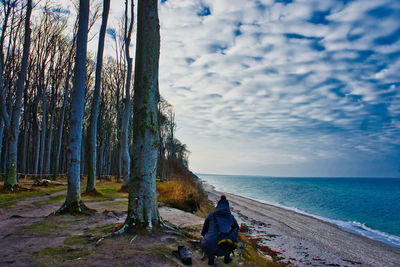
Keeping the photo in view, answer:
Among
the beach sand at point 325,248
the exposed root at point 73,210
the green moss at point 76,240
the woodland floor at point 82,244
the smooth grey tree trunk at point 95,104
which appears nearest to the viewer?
the woodland floor at point 82,244

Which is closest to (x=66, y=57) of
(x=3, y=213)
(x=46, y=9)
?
(x=46, y=9)

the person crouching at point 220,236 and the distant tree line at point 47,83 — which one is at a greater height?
the distant tree line at point 47,83

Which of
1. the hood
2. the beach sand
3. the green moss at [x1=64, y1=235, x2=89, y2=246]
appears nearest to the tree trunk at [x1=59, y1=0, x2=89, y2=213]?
the green moss at [x1=64, y1=235, x2=89, y2=246]

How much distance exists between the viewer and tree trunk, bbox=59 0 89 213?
857cm

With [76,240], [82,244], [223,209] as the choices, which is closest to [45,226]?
[76,240]

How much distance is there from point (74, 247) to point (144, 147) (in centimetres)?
257

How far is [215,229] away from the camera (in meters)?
4.82

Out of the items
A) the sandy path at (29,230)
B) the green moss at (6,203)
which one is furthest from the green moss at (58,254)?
the green moss at (6,203)

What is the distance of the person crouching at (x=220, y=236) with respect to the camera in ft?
15.3

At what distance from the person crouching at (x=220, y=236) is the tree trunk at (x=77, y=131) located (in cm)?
564

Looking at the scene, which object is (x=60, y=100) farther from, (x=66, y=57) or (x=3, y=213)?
(x=3, y=213)

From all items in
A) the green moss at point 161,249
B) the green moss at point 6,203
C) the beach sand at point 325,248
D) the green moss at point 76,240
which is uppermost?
the green moss at point 161,249

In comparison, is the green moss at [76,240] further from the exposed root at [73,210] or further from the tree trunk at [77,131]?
the tree trunk at [77,131]

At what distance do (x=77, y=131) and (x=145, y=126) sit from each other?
4.26 m
